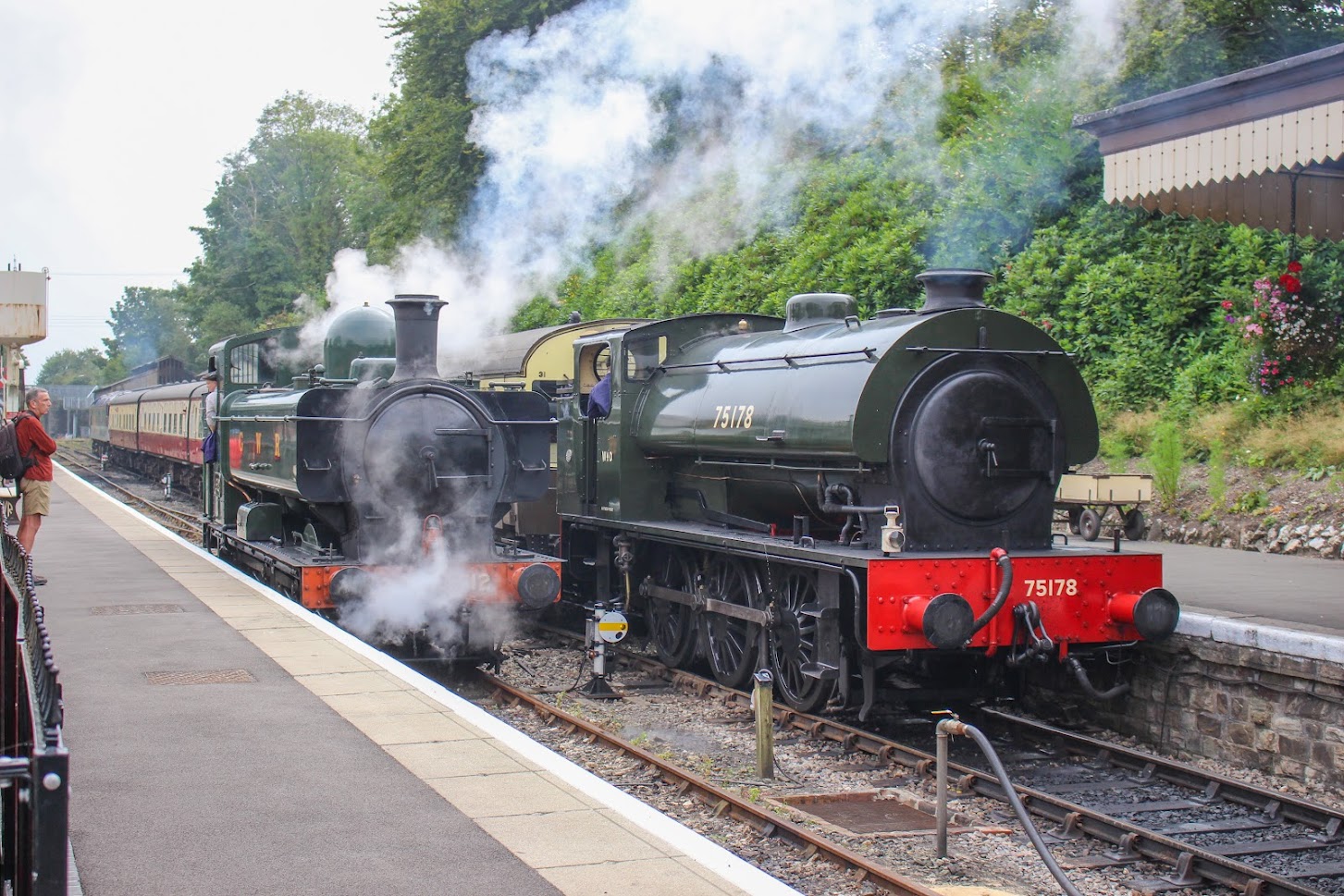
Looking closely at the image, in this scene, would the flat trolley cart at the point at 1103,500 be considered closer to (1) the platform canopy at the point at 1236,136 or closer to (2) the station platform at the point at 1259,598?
(2) the station platform at the point at 1259,598

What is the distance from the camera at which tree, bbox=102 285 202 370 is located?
118m

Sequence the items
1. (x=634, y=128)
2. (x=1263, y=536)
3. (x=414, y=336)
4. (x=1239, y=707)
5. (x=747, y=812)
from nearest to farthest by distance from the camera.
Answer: (x=747, y=812) < (x=1239, y=707) < (x=414, y=336) < (x=1263, y=536) < (x=634, y=128)

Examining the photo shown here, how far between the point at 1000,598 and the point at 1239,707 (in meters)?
1.78

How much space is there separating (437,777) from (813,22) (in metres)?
11.0

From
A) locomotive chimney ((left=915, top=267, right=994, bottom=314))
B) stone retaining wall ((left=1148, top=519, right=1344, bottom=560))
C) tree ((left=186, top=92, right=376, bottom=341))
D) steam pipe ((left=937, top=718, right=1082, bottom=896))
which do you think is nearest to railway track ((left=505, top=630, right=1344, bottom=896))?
A: steam pipe ((left=937, top=718, right=1082, bottom=896))

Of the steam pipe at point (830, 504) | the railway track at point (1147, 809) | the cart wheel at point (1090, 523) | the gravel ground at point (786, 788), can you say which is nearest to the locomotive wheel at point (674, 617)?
the gravel ground at point (786, 788)

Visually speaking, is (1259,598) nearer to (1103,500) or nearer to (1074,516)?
(1103,500)

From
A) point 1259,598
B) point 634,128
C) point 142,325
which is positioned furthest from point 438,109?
point 142,325

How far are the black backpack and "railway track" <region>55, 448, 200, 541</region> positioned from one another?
9261mm

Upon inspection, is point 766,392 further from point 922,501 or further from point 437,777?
point 437,777

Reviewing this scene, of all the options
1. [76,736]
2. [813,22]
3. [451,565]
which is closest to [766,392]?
[451,565]

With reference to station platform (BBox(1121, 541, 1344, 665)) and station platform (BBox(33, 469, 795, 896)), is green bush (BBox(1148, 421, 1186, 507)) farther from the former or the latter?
station platform (BBox(33, 469, 795, 896))

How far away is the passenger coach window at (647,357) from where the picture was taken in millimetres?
11117

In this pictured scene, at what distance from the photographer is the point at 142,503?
91.0ft
